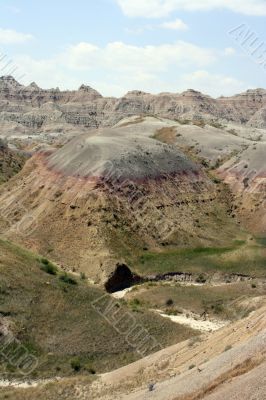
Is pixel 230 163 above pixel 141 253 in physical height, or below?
above

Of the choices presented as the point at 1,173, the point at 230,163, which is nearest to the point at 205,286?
the point at 230,163

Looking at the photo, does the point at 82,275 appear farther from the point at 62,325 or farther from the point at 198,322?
the point at 62,325

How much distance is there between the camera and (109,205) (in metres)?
51.3

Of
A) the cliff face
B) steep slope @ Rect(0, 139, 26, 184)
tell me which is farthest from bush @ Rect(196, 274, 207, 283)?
the cliff face

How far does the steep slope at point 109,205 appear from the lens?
4809 centimetres

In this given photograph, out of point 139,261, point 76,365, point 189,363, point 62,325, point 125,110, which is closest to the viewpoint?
point 189,363

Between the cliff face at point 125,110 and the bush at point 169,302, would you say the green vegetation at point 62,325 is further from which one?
the cliff face at point 125,110

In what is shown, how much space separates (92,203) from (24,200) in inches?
362

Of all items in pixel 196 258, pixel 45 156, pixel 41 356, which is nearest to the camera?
pixel 41 356

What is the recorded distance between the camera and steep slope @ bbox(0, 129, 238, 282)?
48.1 meters

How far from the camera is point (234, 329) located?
22.9m

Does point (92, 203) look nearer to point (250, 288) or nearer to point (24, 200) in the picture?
point (24, 200)

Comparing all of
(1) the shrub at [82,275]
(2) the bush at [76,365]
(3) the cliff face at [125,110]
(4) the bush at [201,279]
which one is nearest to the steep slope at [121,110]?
(3) the cliff face at [125,110]

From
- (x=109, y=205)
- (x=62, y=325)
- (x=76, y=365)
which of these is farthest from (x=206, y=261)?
(x=76, y=365)
